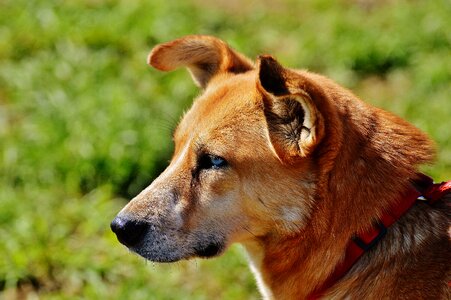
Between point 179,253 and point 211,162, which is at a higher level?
point 211,162

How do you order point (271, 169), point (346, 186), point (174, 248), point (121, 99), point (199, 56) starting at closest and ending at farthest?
point (346, 186) < point (271, 169) < point (174, 248) < point (199, 56) < point (121, 99)

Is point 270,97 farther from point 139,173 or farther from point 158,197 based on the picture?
point 139,173

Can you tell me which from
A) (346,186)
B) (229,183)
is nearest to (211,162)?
(229,183)

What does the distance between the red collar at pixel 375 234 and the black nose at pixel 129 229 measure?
0.90m

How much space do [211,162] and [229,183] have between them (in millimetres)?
146

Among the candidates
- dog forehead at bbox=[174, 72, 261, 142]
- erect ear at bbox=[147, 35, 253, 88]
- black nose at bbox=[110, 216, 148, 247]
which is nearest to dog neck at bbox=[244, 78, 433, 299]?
dog forehead at bbox=[174, 72, 261, 142]

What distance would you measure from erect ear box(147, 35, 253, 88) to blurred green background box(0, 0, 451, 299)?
54.5 inches

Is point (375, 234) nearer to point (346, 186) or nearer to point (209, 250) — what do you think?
point (346, 186)

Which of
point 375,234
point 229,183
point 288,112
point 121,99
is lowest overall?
point 121,99

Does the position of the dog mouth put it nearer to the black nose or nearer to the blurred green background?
the black nose

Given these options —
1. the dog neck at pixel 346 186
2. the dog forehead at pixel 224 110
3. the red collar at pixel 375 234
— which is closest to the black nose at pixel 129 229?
the dog forehead at pixel 224 110

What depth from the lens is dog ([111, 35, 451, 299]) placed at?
3400mm

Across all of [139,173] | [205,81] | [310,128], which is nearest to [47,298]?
[139,173]

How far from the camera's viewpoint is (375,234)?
11.3ft
